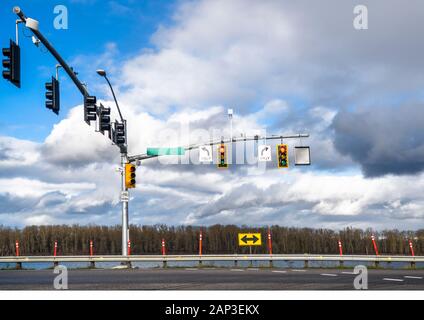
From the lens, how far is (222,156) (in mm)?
28250

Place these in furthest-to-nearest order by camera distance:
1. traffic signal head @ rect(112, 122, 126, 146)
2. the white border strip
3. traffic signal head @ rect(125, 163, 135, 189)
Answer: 1. traffic signal head @ rect(125, 163, 135, 189)
2. traffic signal head @ rect(112, 122, 126, 146)
3. the white border strip

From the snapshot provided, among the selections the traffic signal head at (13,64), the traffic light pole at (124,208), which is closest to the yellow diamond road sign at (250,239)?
the traffic light pole at (124,208)

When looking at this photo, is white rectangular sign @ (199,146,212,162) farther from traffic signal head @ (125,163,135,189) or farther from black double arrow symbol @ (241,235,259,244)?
black double arrow symbol @ (241,235,259,244)

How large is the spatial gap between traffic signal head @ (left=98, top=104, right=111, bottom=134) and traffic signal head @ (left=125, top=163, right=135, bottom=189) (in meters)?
4.25

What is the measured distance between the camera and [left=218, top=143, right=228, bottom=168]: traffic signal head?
28094 millimetres

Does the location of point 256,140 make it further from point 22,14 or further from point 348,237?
point 348,237

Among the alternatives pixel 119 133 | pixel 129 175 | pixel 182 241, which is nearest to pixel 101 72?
pixel 119 133

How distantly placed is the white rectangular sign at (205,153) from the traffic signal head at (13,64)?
15581 millimetres

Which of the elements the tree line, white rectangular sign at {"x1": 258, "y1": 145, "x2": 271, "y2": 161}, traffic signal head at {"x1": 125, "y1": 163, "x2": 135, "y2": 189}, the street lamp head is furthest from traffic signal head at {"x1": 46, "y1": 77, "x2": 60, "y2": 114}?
the tree line

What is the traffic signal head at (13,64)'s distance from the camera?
13.8 metres

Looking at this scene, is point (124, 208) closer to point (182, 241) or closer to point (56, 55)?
point (56, 55)

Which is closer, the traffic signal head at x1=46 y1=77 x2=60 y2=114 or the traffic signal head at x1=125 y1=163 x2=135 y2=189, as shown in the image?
the traffic signal head at x1=46 y1=77 x2=60 y2=114
